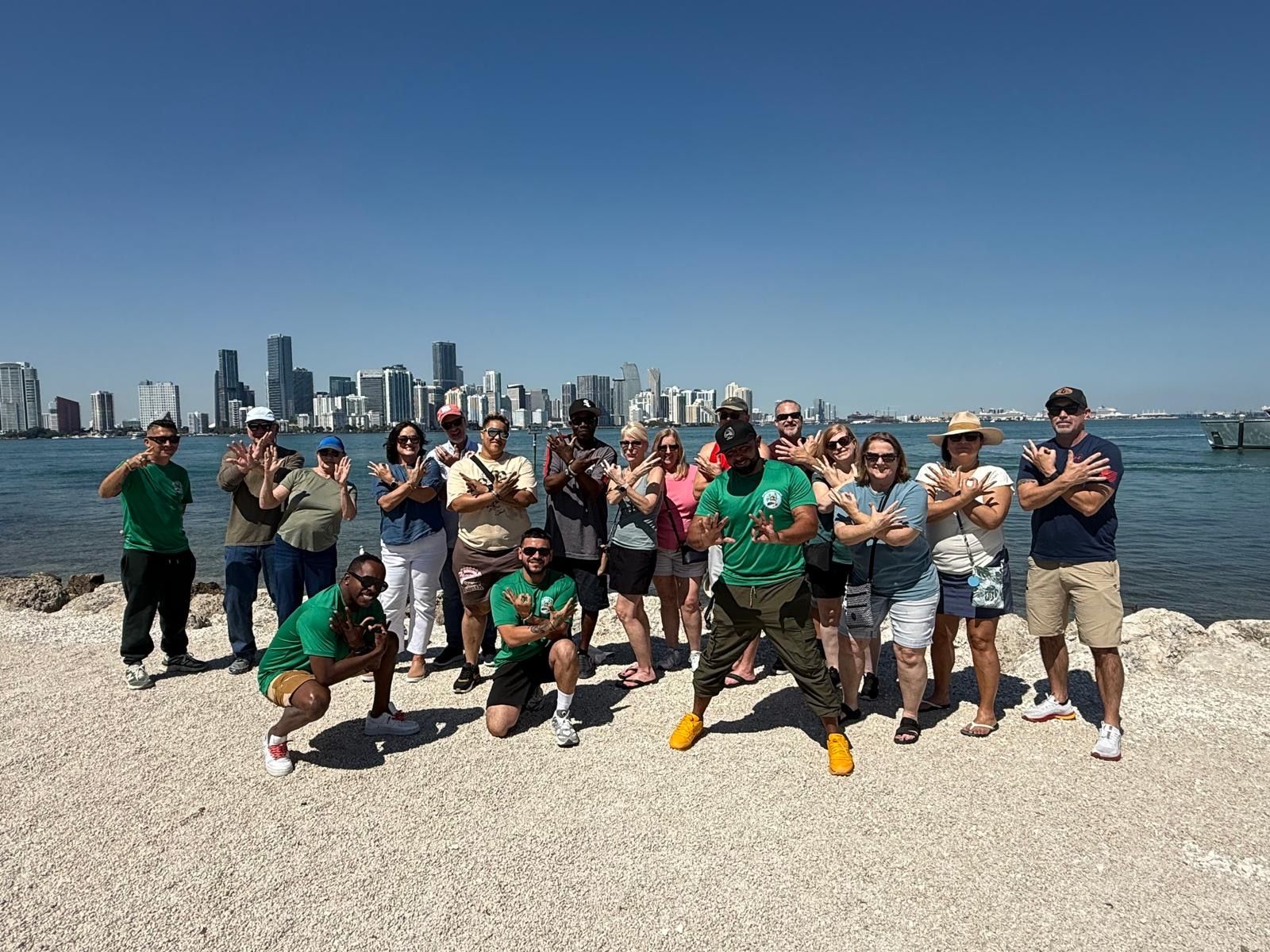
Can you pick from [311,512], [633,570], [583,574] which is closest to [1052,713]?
[633,570]

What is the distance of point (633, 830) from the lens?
12.1 ft

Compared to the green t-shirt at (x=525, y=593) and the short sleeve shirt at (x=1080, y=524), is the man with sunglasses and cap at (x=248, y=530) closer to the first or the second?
the green t-shirt at (x=525, y=593)

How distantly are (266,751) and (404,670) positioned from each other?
1.72 metres

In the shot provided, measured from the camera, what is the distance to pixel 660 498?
5.53 m

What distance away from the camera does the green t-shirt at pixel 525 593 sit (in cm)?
488

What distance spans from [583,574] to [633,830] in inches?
92.6

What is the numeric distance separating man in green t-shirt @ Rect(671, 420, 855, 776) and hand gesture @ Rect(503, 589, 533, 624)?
4.19 ft

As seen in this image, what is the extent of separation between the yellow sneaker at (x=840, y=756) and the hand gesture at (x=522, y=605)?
2170 millimetres

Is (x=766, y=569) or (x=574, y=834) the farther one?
(x=766, y=569)

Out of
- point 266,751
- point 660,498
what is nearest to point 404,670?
point 266,751

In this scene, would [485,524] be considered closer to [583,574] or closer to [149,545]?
[583,574]

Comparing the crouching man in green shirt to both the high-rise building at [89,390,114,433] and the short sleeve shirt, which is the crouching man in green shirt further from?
the high-rise building at [89,390,114,433]

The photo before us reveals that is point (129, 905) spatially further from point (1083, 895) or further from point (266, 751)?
point (1083, 895)

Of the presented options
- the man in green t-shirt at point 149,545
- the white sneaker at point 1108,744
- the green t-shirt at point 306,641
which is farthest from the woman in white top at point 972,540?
the man in green t-shirt at point 149,545
